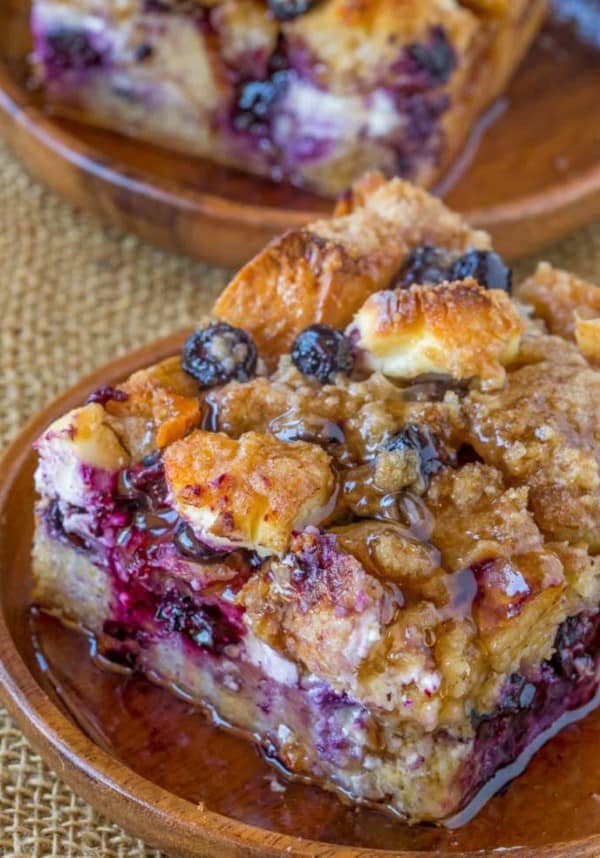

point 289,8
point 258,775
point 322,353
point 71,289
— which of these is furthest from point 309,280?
point 289,8

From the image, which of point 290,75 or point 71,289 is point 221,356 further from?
point 290,75

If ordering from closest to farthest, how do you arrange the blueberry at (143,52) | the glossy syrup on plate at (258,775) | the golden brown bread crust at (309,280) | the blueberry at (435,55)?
1. the glossy syrup on plate at (258,775)
2. the golden brown bread crust at (309,280)
3. the blueberry at (435,55)
4. the blueberry at (143,52)

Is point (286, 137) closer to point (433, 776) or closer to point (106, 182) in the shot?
point (106, 182)

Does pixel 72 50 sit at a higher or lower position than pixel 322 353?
lower

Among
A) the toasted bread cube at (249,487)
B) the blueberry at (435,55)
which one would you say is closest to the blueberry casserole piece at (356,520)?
the toasted bread cube at (249,487)

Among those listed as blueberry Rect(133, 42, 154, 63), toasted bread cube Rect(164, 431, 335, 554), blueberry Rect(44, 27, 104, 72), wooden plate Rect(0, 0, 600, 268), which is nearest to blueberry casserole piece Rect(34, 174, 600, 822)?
toasted bread cube Rect(164, 431, 335, 554)

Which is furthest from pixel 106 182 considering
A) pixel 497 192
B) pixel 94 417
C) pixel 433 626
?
pixel 433 626

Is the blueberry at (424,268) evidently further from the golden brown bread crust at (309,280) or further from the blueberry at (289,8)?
the blueberry at (289,8)
